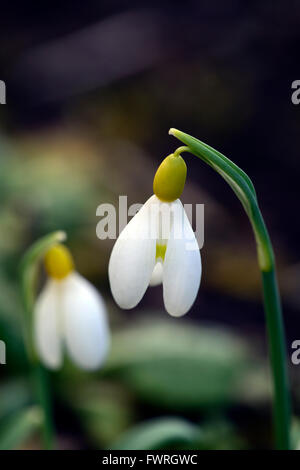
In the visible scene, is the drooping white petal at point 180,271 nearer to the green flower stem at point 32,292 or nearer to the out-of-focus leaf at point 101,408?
the green flower stem at point 32,292

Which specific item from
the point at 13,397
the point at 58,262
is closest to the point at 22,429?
the point at 58,262

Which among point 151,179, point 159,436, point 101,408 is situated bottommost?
point 159,436

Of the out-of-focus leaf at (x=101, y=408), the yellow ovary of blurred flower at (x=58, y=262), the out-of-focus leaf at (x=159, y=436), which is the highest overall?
the yellow ovary of blurred flower at (x=58, y=262)

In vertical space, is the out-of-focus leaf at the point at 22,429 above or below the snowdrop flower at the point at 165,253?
below

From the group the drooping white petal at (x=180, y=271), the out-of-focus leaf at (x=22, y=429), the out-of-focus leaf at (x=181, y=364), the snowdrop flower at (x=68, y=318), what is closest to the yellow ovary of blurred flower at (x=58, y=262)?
the snowdrop flower at (x=68, y=318)

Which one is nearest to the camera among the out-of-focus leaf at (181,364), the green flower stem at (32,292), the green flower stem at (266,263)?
the green flower stem at (266,263)

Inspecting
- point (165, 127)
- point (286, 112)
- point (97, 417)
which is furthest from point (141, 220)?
point (165, 127)

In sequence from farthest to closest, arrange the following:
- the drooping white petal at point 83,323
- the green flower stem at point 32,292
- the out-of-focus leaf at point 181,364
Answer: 1. the out-of-focus leaf at point 181,364
2. the drooping white petal at point 83,323
3. the green flower stem at point 32,292

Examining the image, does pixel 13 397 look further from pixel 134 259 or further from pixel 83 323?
pixel 134 259
